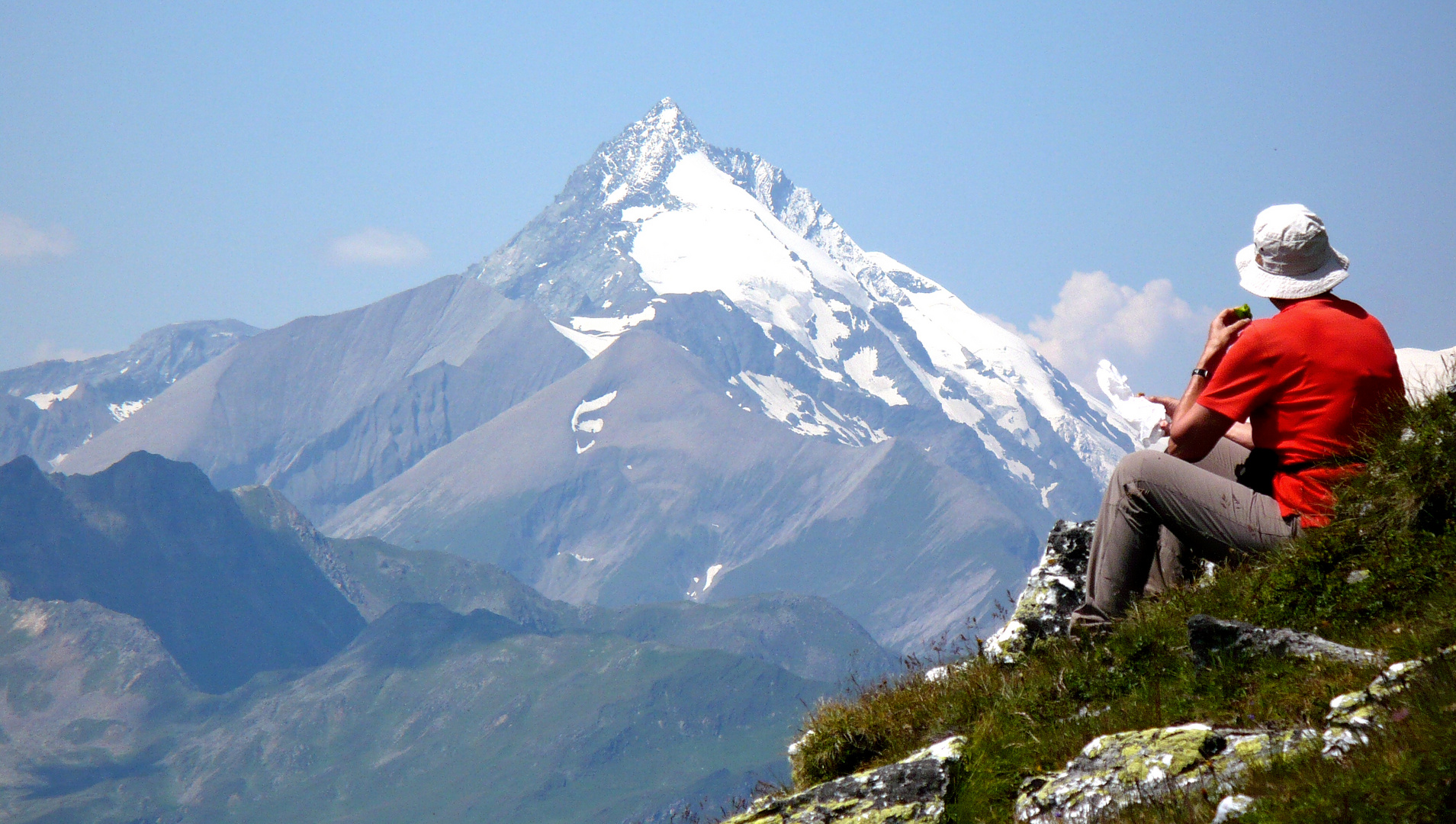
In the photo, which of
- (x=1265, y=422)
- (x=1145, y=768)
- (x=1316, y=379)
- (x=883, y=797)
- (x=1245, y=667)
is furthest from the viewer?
(x=1265, y=422)

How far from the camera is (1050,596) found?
34.7ft

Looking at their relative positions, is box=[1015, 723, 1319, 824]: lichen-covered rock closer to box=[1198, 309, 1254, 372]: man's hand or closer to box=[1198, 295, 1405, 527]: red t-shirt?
box=[1198, 295, 1405, 527]: red t-shirt

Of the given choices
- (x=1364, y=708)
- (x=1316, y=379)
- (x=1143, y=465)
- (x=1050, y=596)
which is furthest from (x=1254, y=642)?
(x=1050, y=596)

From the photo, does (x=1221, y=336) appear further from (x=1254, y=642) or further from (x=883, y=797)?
(x=883, y=797)

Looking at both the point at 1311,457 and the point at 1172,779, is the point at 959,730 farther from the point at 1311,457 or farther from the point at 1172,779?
the point at 1311,457

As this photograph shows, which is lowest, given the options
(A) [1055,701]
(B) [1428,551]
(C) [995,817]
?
(C) [995,817]

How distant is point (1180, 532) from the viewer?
28.9ft

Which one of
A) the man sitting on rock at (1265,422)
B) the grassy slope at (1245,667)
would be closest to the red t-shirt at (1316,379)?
the man sitting on rock at (1265,422)

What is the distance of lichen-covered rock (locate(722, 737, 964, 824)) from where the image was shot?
731cm

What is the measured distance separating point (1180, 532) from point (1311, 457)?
103 cm

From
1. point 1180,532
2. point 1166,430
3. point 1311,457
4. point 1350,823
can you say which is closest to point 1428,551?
point 1311,457

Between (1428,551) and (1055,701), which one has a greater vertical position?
(1428,551)

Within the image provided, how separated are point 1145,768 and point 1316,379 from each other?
3.15m

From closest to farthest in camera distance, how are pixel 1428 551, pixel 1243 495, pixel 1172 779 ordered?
1. pixel 1172 779
2. pixel 1428 551
3. pixel 1243 495
